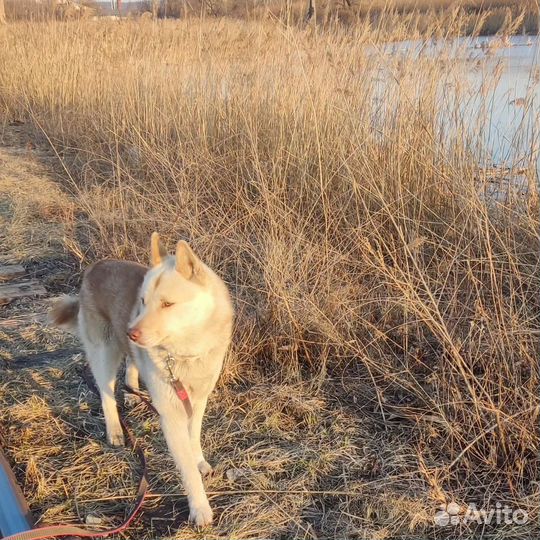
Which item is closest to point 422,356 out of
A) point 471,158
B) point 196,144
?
point 471,158

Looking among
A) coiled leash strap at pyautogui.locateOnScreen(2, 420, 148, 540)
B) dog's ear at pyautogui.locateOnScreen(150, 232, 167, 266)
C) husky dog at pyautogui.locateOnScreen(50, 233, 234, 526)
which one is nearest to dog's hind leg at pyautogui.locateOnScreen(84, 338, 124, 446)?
husky dog at pyautogui.locateOnScreen(50, 233, 234, 526)

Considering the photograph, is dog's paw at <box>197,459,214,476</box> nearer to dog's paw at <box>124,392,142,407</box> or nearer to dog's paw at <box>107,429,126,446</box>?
dog's paw at <box>107,429,126,446</box>

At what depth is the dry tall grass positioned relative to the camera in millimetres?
2314

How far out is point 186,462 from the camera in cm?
214

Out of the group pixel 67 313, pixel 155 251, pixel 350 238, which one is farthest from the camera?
pixel 350 238

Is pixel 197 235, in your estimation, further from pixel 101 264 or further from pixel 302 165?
pixel 101 264

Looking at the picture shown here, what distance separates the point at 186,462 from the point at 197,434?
0.28 m

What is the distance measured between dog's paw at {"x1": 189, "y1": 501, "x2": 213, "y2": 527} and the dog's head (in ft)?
1.91

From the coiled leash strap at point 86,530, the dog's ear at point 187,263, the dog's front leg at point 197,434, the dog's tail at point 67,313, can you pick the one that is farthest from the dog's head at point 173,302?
the dog's tail at point 67,313

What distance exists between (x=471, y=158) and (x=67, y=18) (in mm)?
6658

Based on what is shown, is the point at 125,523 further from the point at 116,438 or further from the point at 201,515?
the point at 116,438

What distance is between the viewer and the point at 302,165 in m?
3.94

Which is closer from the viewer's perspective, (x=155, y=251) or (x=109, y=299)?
(x=155, y=251)

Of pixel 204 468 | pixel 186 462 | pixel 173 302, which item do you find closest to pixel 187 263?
pixel 173 302
